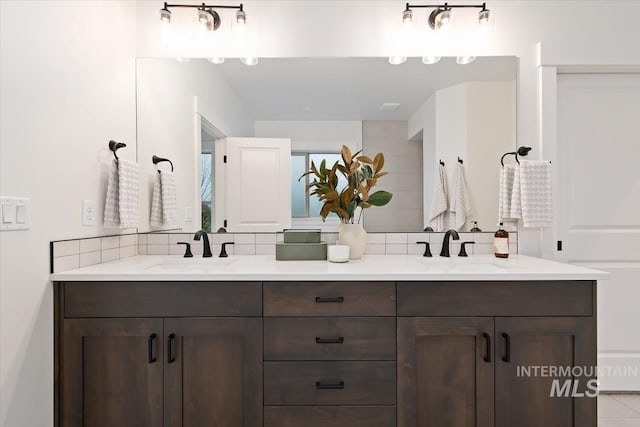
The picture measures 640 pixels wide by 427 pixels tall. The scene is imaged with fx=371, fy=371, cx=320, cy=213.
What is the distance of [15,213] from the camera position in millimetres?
1252

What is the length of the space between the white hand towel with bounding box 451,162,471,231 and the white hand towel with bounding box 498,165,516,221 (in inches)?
7.0

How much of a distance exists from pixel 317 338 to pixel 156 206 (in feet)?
4.10

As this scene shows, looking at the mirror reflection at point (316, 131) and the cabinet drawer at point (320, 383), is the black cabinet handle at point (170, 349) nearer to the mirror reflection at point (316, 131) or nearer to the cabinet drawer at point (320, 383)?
the cabinet drawer at point (320, 383)

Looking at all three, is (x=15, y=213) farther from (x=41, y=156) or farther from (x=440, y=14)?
(x=440, y=14)

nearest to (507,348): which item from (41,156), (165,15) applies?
(41,156)

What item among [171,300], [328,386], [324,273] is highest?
[324,273]

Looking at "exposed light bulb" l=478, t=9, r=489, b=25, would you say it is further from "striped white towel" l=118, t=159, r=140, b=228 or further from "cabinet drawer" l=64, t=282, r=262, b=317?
"striped white towel" l=118, t=159, r=140, b=228

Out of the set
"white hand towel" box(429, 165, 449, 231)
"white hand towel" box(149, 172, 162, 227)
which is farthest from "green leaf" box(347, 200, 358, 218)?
"white hand towel" box(149, 172, 162, 227)

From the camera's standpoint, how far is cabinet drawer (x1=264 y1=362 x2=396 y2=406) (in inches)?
56.1

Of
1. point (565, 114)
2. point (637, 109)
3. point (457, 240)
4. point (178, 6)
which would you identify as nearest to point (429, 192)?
point (457, 240)

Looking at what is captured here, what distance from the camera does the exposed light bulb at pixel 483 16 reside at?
1982mm

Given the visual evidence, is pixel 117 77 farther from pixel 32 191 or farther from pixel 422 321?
pixel 422 321

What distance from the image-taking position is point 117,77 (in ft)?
6.25

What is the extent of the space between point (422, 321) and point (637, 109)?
192 centimetres
